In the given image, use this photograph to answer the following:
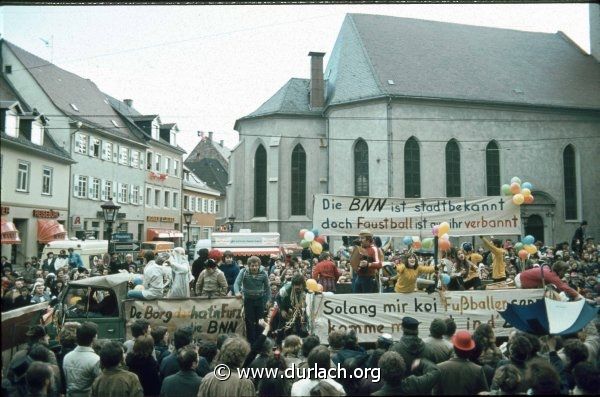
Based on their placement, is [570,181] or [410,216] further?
[570,181]

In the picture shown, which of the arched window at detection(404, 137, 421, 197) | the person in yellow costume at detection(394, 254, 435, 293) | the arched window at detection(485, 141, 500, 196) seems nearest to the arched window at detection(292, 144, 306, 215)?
the arched window at detection(404, 137, 421, 197)

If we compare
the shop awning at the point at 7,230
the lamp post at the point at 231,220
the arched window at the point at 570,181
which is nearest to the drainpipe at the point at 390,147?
the lamp post at the point at 231,220

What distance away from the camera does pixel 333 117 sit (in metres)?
34.4

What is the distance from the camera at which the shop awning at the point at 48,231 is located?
76.2 feet

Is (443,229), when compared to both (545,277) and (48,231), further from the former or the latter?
(48,231)

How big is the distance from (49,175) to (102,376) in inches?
952

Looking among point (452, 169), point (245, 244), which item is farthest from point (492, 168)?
point (245, 244)

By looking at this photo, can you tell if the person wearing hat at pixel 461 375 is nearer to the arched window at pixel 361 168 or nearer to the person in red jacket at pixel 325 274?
the person in red jacket at pixel 325 274

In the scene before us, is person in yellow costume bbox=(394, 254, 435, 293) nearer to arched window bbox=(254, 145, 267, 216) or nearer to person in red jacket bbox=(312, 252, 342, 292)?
person in red jacket bbox=(312, 252, 342, 292)

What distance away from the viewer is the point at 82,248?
21641 millimetres

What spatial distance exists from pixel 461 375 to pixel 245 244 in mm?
23548

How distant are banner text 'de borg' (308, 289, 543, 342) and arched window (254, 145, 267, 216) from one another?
27.3 m

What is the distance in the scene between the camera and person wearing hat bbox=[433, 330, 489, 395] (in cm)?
480

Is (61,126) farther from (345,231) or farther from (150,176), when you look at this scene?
(345,231)
